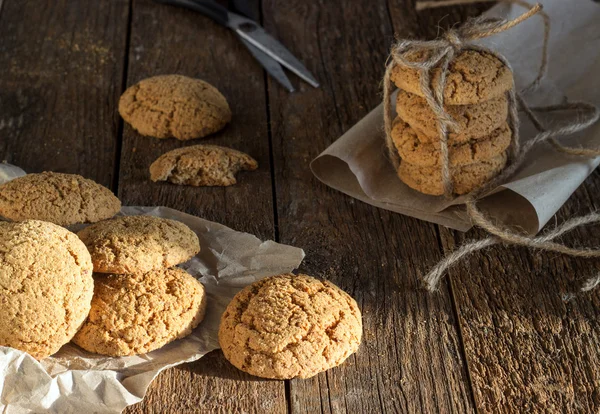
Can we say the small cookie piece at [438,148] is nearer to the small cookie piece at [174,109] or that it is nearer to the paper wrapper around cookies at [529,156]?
the paper wrapper around cookies at [529,156]

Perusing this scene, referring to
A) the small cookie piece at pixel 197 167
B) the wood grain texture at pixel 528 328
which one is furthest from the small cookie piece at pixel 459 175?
the small cookie piece at pixel 197 167

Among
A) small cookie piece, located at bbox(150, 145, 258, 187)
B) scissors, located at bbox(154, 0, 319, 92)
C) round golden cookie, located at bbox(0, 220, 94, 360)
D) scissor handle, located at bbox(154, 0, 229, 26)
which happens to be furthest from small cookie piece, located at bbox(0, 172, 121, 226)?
scissor handle, located at bbox(154, 0, 229, 26)

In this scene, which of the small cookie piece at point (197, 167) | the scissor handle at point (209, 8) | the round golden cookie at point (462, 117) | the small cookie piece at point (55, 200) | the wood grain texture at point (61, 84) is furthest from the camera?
the scissor handle at point (209, 8)

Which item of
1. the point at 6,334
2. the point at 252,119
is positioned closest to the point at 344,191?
the point at 252,119

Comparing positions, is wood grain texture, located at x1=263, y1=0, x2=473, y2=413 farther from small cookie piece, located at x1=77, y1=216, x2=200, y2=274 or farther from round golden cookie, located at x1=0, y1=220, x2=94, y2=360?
round golden cookie, located at x1=0, y1=220, x2=94, y2=360

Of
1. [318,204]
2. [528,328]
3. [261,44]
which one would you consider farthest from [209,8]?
[528,328]

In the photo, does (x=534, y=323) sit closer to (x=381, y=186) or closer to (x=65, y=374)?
(x=381, y=186)

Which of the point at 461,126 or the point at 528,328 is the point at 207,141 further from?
the point at 528,328

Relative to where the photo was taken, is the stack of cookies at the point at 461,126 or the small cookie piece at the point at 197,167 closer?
the stack of cookies at the point at 461,126

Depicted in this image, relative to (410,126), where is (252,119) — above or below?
below
